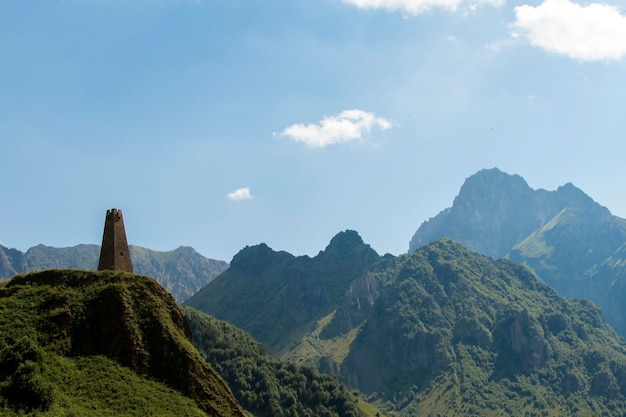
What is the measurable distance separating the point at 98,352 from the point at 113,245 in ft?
60.9

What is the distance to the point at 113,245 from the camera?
3044 inches

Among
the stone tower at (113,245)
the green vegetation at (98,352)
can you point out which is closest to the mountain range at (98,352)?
the green vegetation at (98,352)

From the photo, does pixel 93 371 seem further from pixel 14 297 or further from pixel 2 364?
pixel 14 297

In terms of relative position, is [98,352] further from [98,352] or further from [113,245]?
[113,245]

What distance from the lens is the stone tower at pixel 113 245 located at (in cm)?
7700

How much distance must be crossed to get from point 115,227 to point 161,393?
25.7 metres

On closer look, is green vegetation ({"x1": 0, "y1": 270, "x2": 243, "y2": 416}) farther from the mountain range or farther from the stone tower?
the stone tower

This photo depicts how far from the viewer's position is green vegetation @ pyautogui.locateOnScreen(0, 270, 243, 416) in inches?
2184

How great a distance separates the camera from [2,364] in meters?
55.2

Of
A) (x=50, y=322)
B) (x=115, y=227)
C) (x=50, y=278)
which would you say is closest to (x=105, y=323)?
(x=50, y=322)

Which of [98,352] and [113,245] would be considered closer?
[98,352]

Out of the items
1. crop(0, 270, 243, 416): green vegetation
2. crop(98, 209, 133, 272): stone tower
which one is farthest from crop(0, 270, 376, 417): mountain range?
crop(98, 209, 133, 272): stone tower

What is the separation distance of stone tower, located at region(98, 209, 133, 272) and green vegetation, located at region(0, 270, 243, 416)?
888 centimetres

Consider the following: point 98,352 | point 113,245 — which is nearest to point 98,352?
point 98,352
